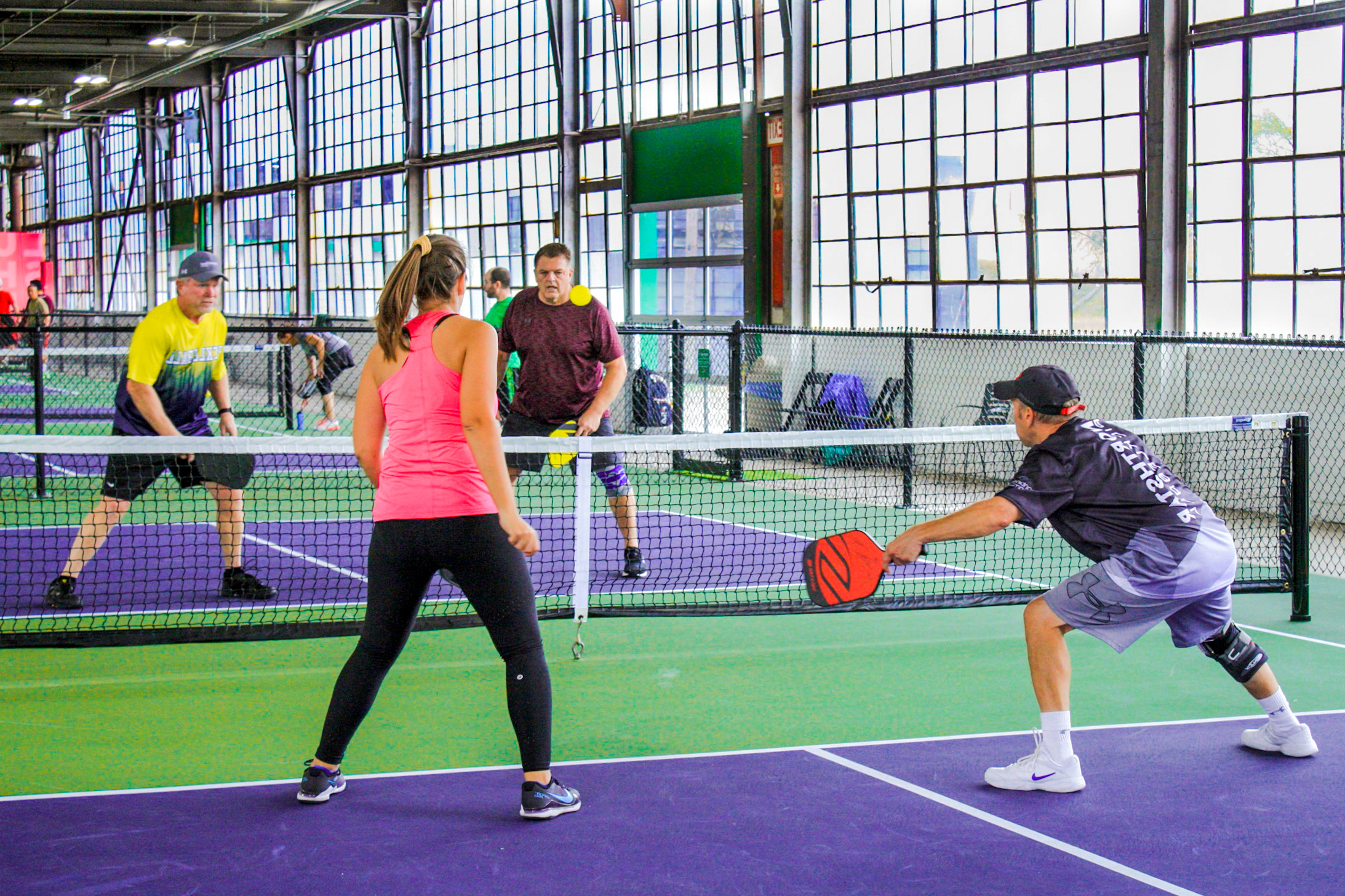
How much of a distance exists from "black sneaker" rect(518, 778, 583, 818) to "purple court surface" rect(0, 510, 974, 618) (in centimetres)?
332

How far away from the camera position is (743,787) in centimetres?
428

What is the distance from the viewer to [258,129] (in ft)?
107

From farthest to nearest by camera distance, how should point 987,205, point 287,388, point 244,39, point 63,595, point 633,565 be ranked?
point 244,39
point 287,388
point 987,205
point 633,565
point 63,595

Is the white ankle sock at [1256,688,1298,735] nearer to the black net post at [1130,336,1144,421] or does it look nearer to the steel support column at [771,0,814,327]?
the black net post at [1130,336,1144,421]

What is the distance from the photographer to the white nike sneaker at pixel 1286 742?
4.59m

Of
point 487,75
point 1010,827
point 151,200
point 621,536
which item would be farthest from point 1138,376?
point 151,200

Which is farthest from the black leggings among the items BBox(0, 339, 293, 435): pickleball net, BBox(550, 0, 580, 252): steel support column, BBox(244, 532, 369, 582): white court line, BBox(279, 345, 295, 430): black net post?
BBox(550, 0, 580, 252): steel support column

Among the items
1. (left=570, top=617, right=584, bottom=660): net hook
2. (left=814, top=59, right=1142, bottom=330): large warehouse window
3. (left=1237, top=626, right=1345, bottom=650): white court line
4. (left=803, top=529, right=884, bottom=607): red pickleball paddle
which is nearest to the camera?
(left=803, top=529, right=884, bottom=607): red pickleball paddle

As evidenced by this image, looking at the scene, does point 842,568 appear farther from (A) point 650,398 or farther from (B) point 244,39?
(B) point 244,39

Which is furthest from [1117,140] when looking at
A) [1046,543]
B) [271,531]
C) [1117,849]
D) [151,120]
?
[151,120]

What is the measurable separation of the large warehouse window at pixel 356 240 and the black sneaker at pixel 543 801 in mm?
22626

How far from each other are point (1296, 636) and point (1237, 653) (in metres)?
2.35

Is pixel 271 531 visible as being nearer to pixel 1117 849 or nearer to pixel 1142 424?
pixel 1142 424

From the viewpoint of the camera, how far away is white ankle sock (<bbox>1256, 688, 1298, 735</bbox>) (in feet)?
15.0
